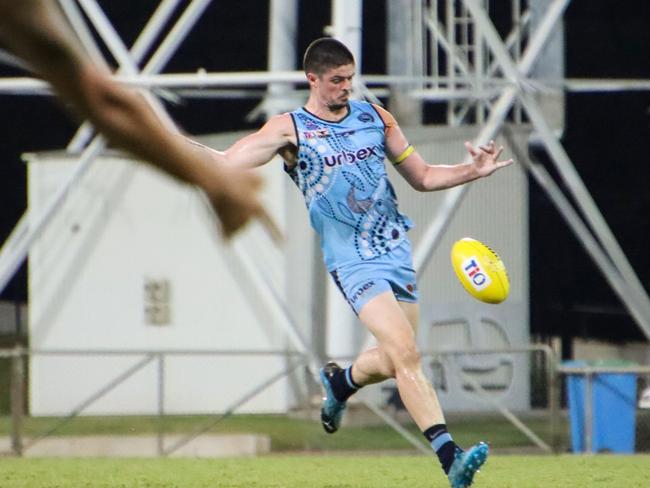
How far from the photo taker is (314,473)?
1086cm

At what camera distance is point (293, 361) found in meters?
18.2

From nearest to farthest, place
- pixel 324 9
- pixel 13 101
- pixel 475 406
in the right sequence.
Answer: pixel 475 406, pixel 324 9, pixel 13 101

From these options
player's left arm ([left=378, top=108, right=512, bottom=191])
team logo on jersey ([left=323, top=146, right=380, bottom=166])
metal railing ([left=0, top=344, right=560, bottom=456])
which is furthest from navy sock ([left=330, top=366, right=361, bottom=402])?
metal railing ([left=0, top=344, right=560, bottom=456])

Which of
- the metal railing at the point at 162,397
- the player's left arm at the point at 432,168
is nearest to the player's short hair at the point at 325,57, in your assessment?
the player's left arm at the point at 432,168

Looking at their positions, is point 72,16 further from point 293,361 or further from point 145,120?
point 145,120

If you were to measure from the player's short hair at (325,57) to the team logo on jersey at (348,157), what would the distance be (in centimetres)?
44

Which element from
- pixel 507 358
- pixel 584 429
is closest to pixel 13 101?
pixel 507 358

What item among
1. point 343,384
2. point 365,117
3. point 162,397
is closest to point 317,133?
point 365,117

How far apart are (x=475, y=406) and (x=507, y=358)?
1.64m

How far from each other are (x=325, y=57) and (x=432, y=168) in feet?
3.05

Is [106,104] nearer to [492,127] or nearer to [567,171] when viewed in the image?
[492,127]

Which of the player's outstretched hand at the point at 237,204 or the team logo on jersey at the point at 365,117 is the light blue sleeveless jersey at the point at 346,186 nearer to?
the team logo on jersey at the point at 365,117

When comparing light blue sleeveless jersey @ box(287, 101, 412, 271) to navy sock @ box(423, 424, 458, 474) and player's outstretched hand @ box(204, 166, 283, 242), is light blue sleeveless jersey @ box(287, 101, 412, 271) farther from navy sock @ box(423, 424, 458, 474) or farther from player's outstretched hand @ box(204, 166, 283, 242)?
player's outstretched hand @ box(204, 166, 283, 242)

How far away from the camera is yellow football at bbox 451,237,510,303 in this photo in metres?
9.02
